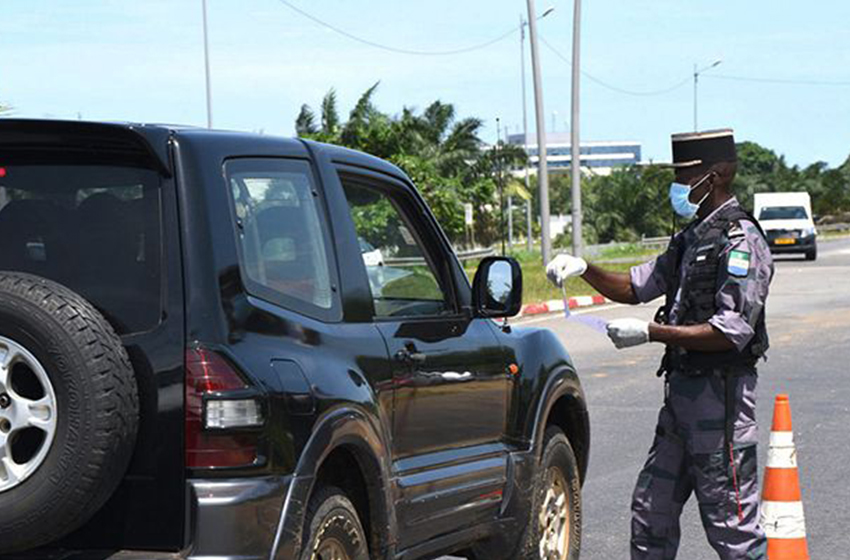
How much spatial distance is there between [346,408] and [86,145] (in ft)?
3.39

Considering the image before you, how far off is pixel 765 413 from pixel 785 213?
36.9 metres

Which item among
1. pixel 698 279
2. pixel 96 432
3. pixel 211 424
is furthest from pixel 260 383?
pixel 698 279

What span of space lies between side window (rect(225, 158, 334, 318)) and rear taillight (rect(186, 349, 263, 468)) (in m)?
0.37

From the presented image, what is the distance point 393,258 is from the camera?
582cm

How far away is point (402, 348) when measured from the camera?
536 cm

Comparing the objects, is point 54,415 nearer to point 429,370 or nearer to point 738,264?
point 429,370

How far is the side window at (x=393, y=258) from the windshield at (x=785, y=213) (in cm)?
4376

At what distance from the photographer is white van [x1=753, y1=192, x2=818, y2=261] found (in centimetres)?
4769

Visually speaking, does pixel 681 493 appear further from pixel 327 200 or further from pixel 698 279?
pixel 327 200

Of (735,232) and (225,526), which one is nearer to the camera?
(225,526)

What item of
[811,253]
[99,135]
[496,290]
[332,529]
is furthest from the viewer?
[811,253]

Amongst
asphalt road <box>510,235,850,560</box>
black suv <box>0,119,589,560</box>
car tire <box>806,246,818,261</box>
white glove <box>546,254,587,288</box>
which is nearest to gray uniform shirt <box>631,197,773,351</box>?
white glove <box>546,254,587,288</box>

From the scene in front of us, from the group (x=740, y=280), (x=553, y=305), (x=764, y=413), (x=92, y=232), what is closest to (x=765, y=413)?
(x=764, y=413)

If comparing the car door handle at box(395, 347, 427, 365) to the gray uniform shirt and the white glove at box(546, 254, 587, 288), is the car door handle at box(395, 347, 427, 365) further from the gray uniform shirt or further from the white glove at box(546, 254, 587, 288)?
the gray uniform shirt
